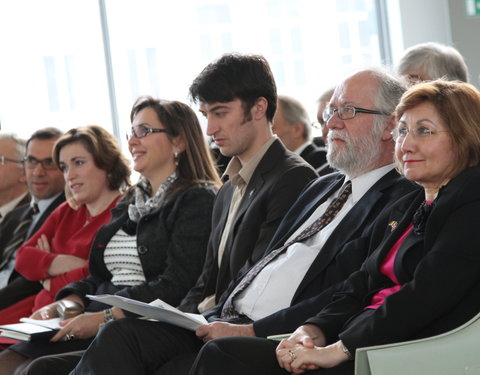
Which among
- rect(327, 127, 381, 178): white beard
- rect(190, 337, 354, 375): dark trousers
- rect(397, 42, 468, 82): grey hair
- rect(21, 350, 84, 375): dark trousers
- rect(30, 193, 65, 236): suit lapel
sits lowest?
rect(21, 350, 84, 375): dark trousers

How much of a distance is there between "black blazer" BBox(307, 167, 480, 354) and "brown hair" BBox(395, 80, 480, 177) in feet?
0.20

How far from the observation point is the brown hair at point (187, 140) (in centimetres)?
367

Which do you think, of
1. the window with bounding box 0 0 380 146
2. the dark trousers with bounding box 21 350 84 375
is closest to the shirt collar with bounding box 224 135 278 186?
the dark trousers with bounding box 21 350 84 375

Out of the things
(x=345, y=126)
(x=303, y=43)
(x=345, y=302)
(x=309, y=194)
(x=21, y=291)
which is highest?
(x=303, y=43)

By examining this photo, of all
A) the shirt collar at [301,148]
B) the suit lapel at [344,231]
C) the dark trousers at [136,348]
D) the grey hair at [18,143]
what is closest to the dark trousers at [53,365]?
the dark trousers at [136,348]

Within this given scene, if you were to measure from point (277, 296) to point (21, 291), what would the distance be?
6.45ft

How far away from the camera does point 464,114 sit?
7.41 feet

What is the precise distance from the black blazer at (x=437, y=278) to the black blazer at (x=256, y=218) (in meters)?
0.82

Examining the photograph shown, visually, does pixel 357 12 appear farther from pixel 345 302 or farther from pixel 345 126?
pixel 345 302

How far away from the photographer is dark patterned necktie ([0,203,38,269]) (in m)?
4.66

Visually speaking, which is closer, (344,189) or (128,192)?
(344,189)

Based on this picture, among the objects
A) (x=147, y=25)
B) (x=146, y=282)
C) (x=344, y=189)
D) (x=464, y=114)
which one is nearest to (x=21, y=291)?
(x=146, y=282)

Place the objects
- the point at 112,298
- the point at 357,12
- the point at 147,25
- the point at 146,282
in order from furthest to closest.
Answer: the point at 357,12 < the point at 147,25 < the point at 146,282 < the point at 112,298

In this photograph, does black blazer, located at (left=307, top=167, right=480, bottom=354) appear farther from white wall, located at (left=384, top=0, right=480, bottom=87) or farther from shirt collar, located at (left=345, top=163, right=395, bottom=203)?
white wall, located at (left=384, top=0, right=480, bottom=87)
